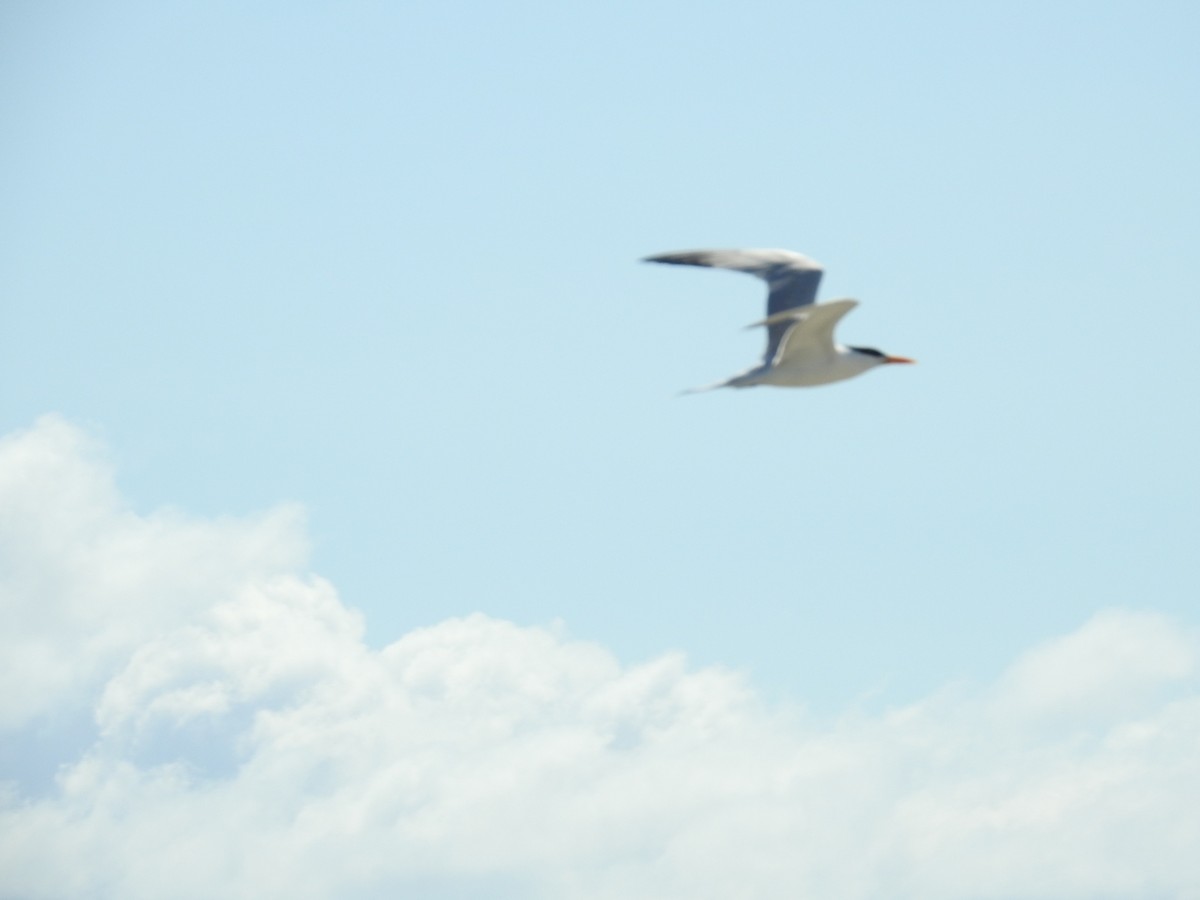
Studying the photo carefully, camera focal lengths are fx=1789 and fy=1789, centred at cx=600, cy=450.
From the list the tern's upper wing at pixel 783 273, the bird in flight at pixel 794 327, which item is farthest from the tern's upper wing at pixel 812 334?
the tern's upper wing at pixel 783 273

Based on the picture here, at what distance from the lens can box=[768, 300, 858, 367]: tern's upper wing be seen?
3494 cm

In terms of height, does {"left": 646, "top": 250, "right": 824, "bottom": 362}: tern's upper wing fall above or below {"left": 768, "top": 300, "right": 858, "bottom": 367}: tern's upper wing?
above

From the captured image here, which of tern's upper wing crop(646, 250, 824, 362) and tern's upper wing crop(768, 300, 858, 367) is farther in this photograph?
tern's upper wing crop(646, 250, 824, 362)

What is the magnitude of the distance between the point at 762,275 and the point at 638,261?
219 inches

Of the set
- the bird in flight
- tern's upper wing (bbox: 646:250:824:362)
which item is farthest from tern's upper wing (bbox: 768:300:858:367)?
tern's upper wing (bbox: 646:250:824:362)

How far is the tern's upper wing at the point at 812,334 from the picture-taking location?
34938mm

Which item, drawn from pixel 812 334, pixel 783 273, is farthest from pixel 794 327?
pixel 783 273

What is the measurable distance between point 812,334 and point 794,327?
83cm

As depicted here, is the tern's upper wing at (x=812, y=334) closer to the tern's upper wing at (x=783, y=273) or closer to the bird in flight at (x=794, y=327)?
the bird in flight at (x=794, y=327)

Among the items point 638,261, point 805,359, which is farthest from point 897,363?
point 638,261

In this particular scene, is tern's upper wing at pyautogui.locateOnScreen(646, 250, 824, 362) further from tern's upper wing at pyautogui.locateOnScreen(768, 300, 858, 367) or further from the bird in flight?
tern's upper wing at pyautogui.locateOnScreen(768, 300, 858, 367)

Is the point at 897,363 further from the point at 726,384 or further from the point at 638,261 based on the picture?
the point at 638,261

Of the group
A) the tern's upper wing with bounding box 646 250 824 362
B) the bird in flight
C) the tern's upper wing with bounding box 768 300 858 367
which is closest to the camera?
the tern's upper wing with bounding box 768 300 858 367

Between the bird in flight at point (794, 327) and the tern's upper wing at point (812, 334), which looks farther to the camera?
the bird in flight at point (794, 327)
